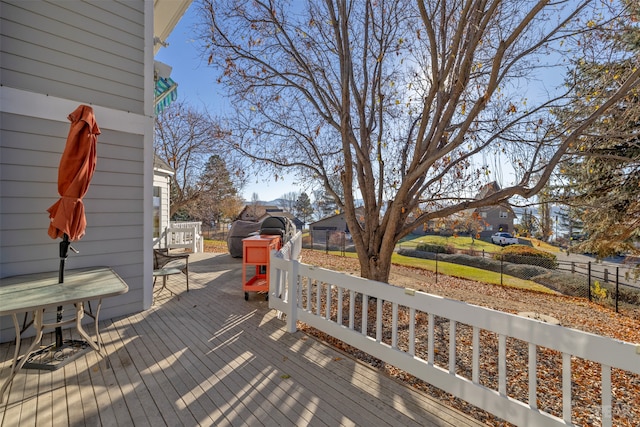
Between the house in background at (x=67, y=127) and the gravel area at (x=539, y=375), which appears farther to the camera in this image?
the house in background at (x=67, y=127)

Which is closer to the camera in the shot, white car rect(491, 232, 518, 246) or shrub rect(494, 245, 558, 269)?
shrub rect(494, 245, 558, 269)

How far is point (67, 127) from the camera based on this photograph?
3.39 meters

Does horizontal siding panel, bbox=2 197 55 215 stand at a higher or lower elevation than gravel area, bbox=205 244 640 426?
higher

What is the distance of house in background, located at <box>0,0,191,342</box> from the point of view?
10.1 feet

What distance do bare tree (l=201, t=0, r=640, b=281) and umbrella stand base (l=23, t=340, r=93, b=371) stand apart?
424 cm

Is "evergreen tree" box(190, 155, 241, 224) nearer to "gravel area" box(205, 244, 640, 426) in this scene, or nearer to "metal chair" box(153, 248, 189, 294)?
"metal chair" box(153, 248, 189, 294)

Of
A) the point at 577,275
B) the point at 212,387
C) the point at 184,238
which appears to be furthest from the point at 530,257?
the point at 184,238

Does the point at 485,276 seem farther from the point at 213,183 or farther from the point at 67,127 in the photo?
the point at 213,183

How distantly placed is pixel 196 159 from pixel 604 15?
1578 centimetres

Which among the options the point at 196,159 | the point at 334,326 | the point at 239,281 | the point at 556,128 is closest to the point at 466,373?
the point at 334,326

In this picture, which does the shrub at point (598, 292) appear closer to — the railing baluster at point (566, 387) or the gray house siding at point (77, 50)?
the railing baluster at point (566, 387)

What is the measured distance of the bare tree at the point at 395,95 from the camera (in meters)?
4.28

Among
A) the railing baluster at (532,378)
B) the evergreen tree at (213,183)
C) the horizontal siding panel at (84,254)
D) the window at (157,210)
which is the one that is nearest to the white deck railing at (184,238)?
the window at (157,210)

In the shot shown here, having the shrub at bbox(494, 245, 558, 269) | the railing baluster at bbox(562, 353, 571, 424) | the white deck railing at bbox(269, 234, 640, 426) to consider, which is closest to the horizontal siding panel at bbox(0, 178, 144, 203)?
the white deck railing at bbox(269, 234, 640, 426)
